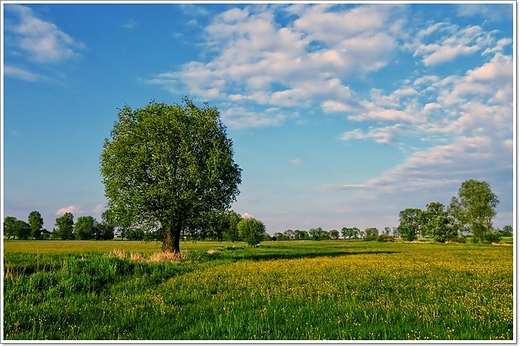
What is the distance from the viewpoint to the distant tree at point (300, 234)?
562ft

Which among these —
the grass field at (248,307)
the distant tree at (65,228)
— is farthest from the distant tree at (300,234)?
the grass field at (248,307)

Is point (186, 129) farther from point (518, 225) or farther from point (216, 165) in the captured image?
point (518, 225)

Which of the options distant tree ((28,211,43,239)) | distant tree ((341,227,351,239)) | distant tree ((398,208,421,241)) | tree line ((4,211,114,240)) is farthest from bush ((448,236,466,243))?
distant tree ((28,211,43,239))

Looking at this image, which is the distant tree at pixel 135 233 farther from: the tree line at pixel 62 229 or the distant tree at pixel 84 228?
the distant tree at pixel 84 228

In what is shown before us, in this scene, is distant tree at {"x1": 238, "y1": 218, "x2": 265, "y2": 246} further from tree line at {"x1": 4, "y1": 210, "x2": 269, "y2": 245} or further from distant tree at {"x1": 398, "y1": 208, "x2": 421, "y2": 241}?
distant tree at {"x1": 398, "y1": 208, "x2": 421, "y2": 241}

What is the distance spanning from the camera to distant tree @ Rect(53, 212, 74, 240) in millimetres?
116831

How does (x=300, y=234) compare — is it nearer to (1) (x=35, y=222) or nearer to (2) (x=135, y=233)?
(1) (x=35, y=222)

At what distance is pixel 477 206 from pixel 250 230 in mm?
63848

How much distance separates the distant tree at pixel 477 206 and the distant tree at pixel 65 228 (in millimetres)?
116482

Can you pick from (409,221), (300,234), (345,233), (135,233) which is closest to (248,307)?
(135,233)

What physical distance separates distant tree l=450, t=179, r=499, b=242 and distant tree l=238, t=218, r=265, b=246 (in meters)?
61.7

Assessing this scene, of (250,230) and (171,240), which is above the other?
(171,240)

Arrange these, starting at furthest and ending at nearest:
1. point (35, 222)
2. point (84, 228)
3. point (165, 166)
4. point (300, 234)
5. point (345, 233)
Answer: point (345, 233) → point (300, 234) → point (84, 228) → point (35, 222) → point (165, 166)

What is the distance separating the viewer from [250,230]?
241 ft
